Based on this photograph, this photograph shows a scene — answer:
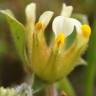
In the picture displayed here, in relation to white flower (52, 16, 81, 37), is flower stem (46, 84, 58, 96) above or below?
below

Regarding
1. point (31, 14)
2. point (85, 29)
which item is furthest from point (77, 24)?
point (31, 14)

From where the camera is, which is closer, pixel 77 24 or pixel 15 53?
pixel 77 24

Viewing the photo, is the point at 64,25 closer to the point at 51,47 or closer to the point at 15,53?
the point at 51,47

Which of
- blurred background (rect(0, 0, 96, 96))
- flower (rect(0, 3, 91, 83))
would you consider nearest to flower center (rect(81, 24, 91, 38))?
flower (rect(0, 3, 91, 83))

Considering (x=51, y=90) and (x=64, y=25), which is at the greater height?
(x=64, y=25)

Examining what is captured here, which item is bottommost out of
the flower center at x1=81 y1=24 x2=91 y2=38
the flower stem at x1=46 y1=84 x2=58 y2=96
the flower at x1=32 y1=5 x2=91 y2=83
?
the flower stem at x1=46 y1=84 x2=58 y2=96

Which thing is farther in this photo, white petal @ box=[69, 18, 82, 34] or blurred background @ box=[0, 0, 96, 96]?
blurred background @ box=[0, 0, 96, 96]

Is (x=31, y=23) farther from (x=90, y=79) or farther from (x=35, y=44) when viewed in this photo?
(x=90, y=79)

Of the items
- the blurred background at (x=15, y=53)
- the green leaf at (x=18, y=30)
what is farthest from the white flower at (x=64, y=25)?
the blurred background at (x=15, y=53)

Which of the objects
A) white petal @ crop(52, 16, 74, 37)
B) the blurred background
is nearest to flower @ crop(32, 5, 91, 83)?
white petal @ crop(52, 16, 74, 37)

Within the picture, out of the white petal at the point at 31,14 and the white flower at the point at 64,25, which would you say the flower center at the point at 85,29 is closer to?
the white flower at the point at 64,25

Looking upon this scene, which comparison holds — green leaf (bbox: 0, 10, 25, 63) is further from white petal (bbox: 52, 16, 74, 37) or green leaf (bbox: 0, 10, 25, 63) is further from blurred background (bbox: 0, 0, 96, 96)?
blurred background (bbox: 0, 0, 96, 96)

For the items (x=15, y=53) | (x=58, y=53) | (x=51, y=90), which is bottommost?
(x=15, y=53)
